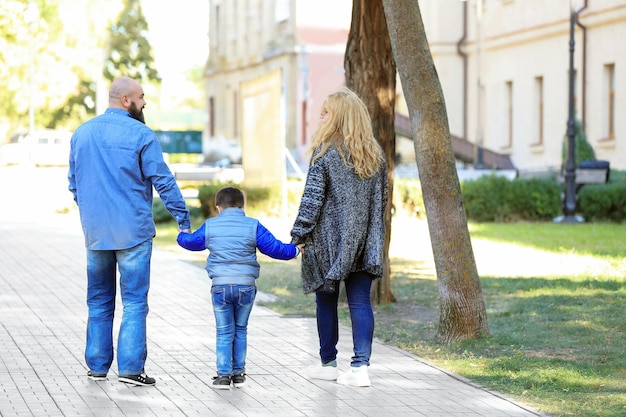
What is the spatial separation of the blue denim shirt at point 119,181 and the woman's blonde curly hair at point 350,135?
0.95 m

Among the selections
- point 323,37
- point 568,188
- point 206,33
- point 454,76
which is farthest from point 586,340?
point 206,33

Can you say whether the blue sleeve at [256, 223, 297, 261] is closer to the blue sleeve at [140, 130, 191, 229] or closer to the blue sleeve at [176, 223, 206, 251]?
the blue sleeve at [176, 223, 206, 251]

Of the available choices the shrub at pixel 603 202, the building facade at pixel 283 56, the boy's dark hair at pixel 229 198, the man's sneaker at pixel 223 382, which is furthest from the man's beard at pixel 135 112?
the building facade at pixel 283 56

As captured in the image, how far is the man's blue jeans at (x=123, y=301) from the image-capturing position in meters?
8.06

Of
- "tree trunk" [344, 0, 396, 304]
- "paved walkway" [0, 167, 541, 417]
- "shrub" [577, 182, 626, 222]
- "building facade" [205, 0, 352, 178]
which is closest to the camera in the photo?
"paved walkway" [0, 167, 541, 417]

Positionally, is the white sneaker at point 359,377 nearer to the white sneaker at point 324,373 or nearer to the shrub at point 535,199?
the white sneaker at point 324,373

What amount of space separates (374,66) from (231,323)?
5.11 meters

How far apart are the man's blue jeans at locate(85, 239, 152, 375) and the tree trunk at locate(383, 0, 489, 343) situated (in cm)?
288

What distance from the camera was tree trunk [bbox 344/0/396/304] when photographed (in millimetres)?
12492

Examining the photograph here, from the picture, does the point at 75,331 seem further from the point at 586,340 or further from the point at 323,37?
the point at 323,37

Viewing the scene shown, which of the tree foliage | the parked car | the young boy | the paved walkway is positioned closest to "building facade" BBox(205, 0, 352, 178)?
the tree foliage

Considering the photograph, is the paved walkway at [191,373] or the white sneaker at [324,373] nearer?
the paved walkway at [191,373]

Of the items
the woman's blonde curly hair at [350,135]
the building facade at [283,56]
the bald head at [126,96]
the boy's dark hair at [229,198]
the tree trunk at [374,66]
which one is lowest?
the boy's dark hair at [229,198]

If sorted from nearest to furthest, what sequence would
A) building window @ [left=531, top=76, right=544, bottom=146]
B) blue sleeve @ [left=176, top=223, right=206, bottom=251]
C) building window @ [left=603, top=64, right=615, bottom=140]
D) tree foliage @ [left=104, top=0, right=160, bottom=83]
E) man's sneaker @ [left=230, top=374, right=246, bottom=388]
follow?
blue sleeve @ [left=176, top=223, right=206, bottom=251]
man's sneaker @ [left=230, top=374, right=246, bottom=388]
building window @ [left=603, top=64, right=615, bottom=140]
building window @ [left=531, top=76, right=544, bottom=146]
tree foliage @ [left=104, top=0, right=160, bottom=83]
